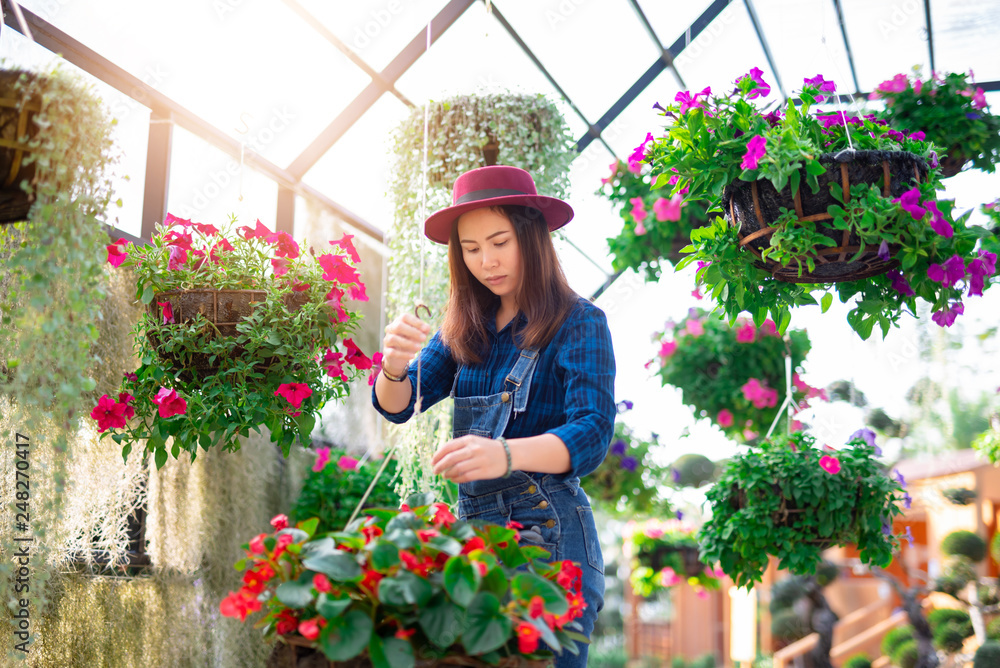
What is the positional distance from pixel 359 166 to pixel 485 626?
128 inches

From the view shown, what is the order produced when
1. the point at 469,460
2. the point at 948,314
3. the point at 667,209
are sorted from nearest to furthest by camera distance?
the point at 469,460
the point at 948,314
the point at 667,209

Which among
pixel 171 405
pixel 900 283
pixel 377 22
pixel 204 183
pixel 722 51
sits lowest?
pixel 171 405

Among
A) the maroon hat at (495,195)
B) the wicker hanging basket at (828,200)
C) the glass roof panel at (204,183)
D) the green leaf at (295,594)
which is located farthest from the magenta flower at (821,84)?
the glass roof panel at (204,183)

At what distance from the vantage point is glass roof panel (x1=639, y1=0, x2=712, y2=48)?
3551 millimetres

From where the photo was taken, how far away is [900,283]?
1616 millimetres

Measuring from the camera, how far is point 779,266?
5.22ft

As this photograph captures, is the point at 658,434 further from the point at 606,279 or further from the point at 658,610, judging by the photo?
the point at 658,610

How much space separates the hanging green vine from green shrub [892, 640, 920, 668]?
18.0ft

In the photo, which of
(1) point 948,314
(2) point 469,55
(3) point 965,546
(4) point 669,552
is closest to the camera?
(1) point 948,314

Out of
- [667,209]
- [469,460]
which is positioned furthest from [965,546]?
[469,460]

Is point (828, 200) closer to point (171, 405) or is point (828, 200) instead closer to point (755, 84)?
point (755, 84)

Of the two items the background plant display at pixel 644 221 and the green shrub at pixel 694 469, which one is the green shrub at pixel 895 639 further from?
the background plant display at pixel 644 221

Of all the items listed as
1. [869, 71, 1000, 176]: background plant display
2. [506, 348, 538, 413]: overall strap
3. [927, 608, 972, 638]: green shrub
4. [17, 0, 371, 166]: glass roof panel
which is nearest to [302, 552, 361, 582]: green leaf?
[506, 348, 538, 413]: overall strap

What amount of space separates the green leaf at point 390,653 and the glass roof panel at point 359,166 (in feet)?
8.82
